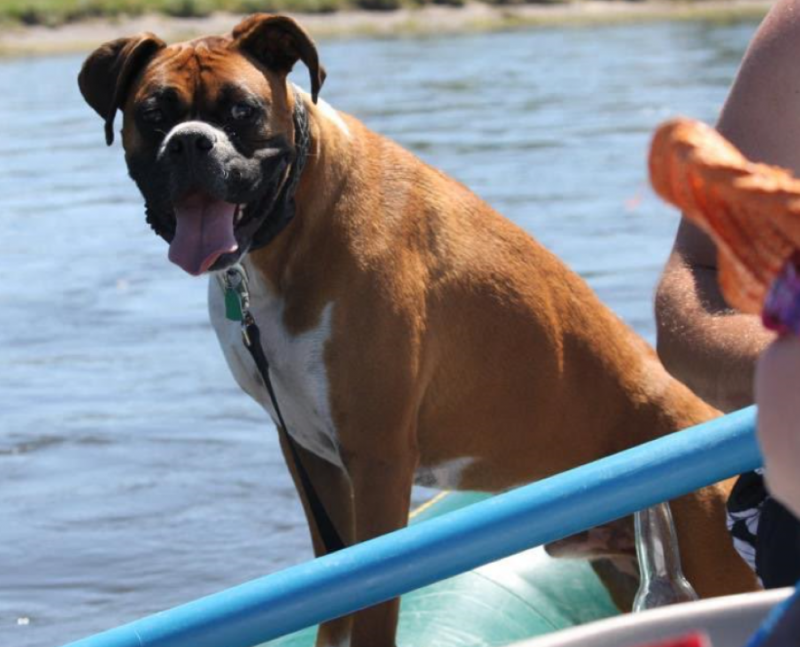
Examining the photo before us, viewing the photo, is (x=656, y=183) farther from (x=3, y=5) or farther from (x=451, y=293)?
(x=3, y=5)

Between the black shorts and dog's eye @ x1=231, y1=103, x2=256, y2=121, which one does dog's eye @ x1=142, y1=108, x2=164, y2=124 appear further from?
the black shorts

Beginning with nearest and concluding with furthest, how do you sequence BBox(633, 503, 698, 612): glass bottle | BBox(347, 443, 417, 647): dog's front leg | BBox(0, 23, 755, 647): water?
BBox(633, 503, 698, 612): glass bottle
BBox(347, 443, 417, 647): dog's front leg
BBox(0, 23, 755, 647): water

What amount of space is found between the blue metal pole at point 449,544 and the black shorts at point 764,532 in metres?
0.15

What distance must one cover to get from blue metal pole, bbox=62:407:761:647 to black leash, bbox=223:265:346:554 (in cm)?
118

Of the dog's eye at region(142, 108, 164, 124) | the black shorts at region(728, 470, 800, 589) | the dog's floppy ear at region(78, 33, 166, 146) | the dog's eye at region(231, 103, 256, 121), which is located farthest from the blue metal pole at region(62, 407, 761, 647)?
the dog's floppy ear at region(78, 33, 166, 146)

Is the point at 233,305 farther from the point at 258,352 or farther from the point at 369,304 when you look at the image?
the point at 369,304

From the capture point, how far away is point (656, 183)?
117cm

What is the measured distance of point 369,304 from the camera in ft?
10.3

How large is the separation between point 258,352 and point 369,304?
0.23m

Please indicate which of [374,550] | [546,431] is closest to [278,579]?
[374,550]

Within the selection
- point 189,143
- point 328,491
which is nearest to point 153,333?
point 328,491

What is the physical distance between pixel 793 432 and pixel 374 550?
0.96m

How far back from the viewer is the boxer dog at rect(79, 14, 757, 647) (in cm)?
306

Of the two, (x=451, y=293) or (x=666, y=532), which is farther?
(x=451, y=293)
